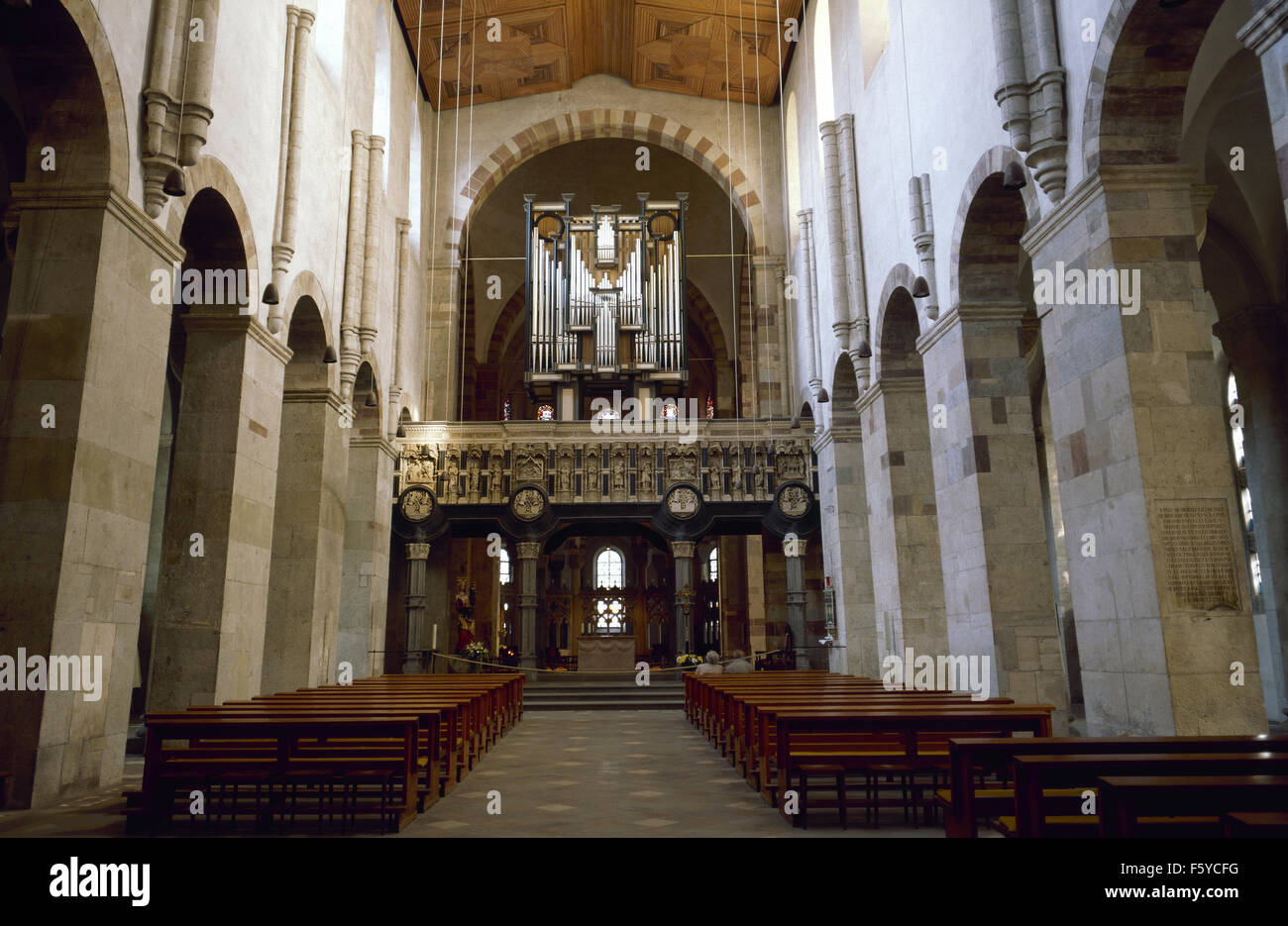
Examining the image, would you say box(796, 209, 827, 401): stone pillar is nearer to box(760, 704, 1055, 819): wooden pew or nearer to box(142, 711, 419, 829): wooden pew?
box(760, 704, 1055, 819): wooden pew

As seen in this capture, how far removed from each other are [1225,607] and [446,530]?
12.8m

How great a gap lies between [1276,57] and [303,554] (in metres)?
10.8

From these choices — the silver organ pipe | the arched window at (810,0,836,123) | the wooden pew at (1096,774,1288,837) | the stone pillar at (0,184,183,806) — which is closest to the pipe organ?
the silver organ pipe

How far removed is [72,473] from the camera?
5996 millimetres

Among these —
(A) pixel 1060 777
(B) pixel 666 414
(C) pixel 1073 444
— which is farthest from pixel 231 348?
(B) pixel 666 414

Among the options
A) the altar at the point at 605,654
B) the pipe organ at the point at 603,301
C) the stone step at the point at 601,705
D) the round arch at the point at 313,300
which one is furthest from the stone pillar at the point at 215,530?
the pipe organ at the point at 603,301

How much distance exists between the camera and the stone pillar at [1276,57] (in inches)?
174

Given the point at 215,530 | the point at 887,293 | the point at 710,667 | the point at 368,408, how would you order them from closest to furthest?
1. the point at 215,530
2. the point at 887,293
3. the point at 710,667
4. the point at 368,408

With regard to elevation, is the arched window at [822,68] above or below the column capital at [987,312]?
above

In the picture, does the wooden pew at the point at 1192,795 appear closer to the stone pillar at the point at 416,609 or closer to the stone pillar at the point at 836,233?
the stone pillar at the point at 836,233

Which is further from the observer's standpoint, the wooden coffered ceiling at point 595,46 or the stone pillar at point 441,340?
the stone pillar at point 441,340

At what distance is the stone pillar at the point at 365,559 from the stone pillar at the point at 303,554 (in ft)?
5.31

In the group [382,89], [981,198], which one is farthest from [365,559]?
[981,198]

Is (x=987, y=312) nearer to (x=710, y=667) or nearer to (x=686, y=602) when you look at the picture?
(x=710, y=667)
